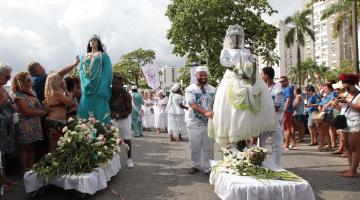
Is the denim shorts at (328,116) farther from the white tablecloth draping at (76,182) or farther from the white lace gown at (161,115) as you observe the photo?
the white lace gown at (161,115)

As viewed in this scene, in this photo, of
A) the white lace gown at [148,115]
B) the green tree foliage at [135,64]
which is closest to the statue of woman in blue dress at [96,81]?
the white lace gown at [148,115]

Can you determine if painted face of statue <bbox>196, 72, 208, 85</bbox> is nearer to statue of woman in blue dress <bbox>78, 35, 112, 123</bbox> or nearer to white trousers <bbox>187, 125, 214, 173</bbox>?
white trousers <bbox>187, 125, 214, 173</bbox>

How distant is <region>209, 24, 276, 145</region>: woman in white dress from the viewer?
5.72 m

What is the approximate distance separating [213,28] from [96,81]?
21.6 m

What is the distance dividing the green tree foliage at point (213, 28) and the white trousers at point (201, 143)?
19981 mm

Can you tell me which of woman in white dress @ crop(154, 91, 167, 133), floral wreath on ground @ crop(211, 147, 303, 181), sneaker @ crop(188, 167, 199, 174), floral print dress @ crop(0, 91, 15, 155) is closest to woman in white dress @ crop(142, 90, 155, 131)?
woman in white dress @ crop(154, 91, 167, 133)

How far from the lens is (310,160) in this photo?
346 inches

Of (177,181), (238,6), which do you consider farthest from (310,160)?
(238,6)

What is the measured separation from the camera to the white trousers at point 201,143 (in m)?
7.09

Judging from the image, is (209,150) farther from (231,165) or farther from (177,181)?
(231,165)

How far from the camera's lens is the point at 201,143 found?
7.20 meters

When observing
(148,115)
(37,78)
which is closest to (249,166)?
(37,78)

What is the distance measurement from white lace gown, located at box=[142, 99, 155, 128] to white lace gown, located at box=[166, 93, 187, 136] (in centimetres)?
561

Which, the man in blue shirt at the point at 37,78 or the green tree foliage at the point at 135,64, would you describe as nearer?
the man in blue shirt at the point at 37,78
